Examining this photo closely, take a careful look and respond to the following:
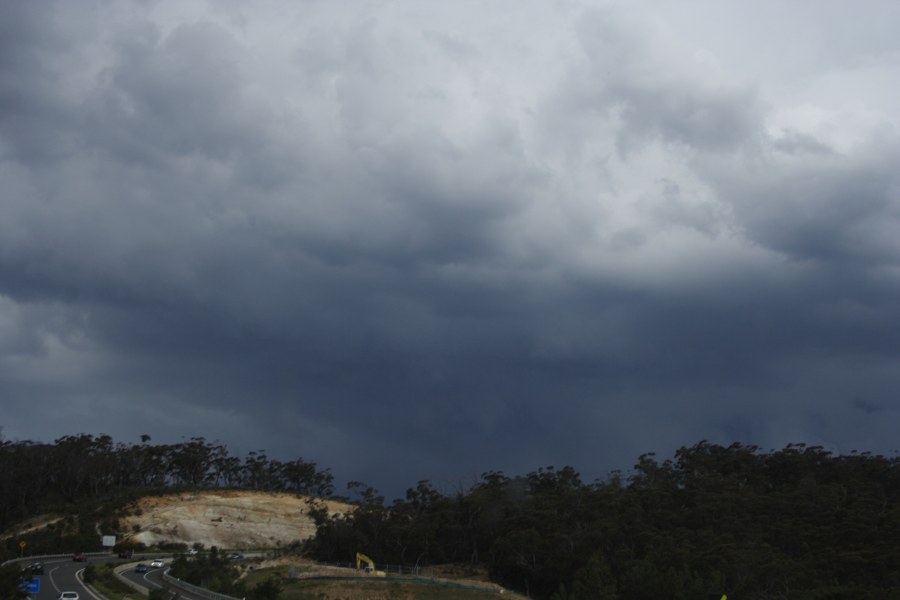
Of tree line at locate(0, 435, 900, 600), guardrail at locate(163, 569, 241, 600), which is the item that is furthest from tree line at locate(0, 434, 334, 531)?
guardrail at locate(163, 569, 241, 600)

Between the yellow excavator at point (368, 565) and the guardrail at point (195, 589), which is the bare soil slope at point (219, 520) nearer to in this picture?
the yellow excavator at point (368, 565)

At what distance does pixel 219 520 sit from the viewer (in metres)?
134

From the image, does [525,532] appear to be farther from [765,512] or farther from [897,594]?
[897,594]

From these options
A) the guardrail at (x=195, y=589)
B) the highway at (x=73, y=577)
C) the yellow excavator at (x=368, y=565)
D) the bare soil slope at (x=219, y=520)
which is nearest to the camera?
the guardrail at (x=195, y=589)

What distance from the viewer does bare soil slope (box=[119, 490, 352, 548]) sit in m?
130

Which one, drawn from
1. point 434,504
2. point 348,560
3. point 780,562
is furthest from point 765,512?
point 348,560

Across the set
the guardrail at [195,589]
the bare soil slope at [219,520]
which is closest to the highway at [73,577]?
the guardrail at [195,589]

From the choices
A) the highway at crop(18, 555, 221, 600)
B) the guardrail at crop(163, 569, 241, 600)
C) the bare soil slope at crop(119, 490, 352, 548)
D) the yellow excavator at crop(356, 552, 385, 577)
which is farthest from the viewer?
the bare soil slope at crop(119, 490, 352, 548)

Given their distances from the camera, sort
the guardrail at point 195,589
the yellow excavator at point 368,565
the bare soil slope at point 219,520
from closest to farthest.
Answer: the guardrail at point 195,589, the yellow excavator at point 368,565, the bare soil slope at point 219,520

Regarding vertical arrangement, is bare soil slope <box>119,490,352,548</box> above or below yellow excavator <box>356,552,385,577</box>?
above

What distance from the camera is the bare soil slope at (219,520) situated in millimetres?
129875

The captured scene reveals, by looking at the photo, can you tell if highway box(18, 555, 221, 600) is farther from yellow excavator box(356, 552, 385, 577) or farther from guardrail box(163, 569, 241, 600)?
yellow excavator box(356, 552, 385, 577)

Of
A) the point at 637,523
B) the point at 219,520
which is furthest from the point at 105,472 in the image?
the point at 637,523

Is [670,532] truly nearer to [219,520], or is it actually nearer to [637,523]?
[637,523]
